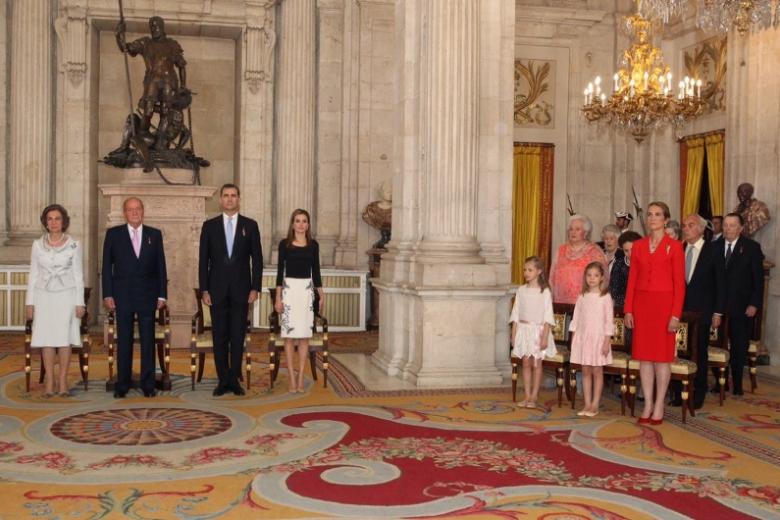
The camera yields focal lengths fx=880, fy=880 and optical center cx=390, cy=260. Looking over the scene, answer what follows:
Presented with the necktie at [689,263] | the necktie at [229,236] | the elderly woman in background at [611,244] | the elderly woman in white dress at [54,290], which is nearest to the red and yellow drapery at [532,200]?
the elderly woman in background at [611,244]

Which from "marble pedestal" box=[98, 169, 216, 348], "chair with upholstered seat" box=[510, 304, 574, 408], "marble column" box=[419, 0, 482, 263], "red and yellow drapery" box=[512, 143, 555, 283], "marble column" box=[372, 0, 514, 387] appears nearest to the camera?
"chair with upholstered seat" box=[510, 304, 574, 408]

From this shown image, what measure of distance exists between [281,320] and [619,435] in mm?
2906

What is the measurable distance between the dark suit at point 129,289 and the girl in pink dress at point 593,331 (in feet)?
11.1

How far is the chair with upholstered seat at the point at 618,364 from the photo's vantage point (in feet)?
21.8

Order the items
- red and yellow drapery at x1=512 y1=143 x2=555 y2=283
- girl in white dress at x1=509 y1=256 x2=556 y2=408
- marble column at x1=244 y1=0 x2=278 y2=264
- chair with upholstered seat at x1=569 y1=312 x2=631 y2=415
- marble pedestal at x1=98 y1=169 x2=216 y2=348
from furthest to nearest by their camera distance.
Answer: red and yellow drapery at x1=512 y1=143 x2=555 y2=283 → marble column at x1=244 y1=0 x2=278 y2=264 → marble pedestal at x1=98 y1=169 x2=216 y2=348 → girl in white dress at x1=509 y1=256 x2=556 y2=408 → chair with upholstered seat at x1=569 y1=312 x2=631 y2=415

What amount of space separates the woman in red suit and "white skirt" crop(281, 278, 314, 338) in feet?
8.66

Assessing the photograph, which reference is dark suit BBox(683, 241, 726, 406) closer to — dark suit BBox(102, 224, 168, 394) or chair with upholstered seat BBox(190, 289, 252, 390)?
chair with upholstered seat BBox(190, 289, 252, 390)

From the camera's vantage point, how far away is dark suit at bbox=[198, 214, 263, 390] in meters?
7.27

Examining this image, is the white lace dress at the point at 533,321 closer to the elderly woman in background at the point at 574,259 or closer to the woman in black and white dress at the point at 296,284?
the elderly woman in background at the point at 574,259

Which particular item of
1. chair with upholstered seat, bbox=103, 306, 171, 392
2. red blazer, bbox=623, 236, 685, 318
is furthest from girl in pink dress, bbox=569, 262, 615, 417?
chair with upholstered seat, bbox=103, 306, 171, 392

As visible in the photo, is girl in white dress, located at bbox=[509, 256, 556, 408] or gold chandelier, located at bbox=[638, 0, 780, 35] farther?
gold chandelier, located at bbox=[638, 0, 780, 35]

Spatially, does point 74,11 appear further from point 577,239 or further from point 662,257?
point 662,257

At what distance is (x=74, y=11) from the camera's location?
498 inches

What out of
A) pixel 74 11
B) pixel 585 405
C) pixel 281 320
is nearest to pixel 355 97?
pixel 74 11
